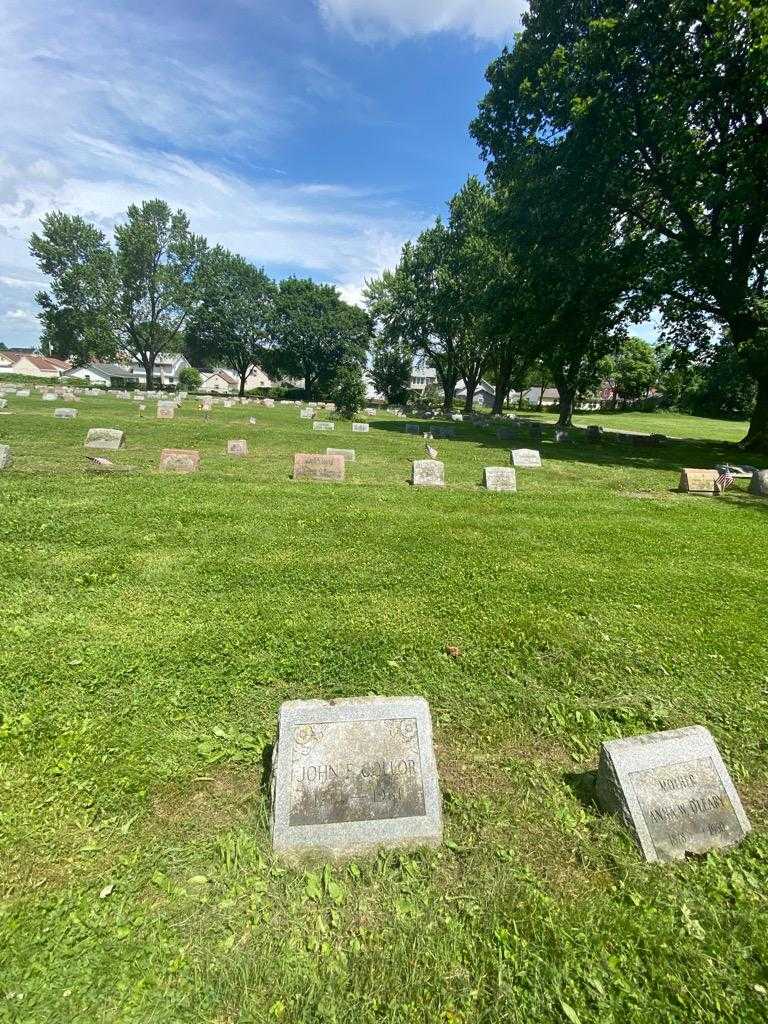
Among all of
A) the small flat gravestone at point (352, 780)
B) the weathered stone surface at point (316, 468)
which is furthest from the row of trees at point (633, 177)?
the small flat gravestone at point (352, 780)

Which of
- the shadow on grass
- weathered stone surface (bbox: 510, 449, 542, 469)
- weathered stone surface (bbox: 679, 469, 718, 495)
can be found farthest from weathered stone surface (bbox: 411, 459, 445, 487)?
the shadow on grass

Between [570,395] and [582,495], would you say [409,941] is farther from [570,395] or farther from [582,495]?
[570,395]

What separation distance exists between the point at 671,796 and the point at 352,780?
1969 mm

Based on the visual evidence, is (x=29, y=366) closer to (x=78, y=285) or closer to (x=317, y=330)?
(x=78, y=285)

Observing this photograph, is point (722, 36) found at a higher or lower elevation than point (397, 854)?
higher

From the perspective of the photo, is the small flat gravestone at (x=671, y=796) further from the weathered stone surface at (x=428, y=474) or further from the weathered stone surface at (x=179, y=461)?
the weathered stone surface at (x=179, y=461)

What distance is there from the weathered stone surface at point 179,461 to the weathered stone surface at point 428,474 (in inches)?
225

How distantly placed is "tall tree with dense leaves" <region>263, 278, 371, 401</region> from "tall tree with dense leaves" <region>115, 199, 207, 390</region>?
10421 mm

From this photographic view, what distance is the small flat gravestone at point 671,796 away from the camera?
294 cm

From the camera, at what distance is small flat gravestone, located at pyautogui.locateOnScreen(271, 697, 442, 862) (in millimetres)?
2828

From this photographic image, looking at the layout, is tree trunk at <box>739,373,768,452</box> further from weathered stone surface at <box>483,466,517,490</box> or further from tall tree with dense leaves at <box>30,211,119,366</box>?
tall tree with dense leaves at <box>30,211,119,366</box>

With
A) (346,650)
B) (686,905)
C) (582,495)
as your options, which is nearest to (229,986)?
(686,905)

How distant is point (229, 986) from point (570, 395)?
3906cm

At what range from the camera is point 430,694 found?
167 inches
